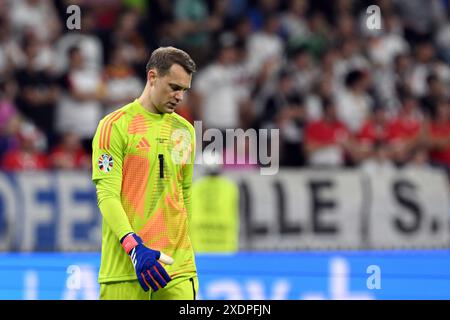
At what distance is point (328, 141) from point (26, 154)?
4.51 meters

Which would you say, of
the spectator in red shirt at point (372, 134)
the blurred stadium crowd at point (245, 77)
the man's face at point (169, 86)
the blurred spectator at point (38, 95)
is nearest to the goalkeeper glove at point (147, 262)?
the man's face at point (169, 86)

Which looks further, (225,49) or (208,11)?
(208,11)

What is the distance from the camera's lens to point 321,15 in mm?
20250

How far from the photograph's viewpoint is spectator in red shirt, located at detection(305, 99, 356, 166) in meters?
17.3

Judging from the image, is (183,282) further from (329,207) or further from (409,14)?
(409,14)

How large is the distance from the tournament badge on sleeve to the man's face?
1.39 feet

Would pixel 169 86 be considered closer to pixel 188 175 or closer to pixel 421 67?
pixel 188 175

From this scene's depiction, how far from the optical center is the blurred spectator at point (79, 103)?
16078mm

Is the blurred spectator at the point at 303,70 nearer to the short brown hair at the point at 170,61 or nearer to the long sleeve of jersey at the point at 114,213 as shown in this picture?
the short brown hair at the point at 170,61

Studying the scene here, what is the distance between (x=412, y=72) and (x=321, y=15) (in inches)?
72.7

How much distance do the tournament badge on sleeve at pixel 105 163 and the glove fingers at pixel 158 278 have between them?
0.64 meters

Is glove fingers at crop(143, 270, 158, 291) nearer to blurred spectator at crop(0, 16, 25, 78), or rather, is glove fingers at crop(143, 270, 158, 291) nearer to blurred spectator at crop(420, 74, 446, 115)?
blurred spectator at crop(0, 16, 25, 78)

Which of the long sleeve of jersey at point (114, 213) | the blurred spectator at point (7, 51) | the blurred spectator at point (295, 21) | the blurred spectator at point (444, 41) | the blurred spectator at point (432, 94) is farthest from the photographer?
the blurred spectator at point (444, 41)

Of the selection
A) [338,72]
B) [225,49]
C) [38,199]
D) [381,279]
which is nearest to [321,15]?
[338,72]
